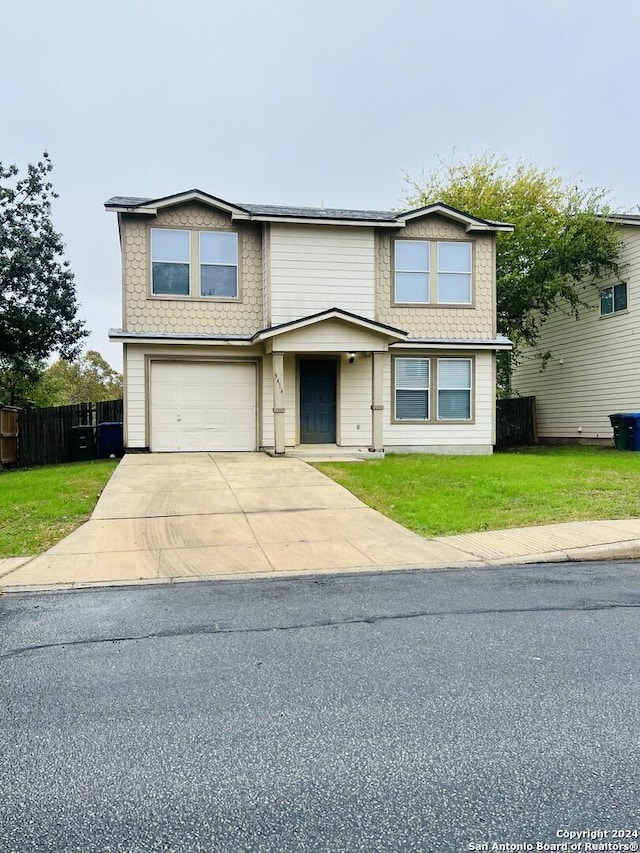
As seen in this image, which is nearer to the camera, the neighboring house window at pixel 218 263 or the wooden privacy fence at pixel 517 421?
the neighboring house window at pixel 218 263

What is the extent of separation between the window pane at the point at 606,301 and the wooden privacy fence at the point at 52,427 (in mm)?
15847

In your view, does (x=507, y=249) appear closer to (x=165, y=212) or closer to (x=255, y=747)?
(x=165, y=212)

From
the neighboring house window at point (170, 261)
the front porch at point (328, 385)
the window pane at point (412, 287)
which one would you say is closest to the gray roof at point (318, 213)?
the window pane at point (412, 287)

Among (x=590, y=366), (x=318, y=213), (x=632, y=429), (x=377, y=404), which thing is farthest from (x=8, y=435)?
(x=590, y=366)

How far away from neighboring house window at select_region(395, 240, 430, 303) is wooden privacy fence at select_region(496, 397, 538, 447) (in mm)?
8142

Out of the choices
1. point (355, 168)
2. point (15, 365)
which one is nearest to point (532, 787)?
point (15, 365)

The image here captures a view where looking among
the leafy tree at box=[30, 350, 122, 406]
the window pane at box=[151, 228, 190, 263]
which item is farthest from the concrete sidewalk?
the leafy tree at box=[30, 350, 122, 406]

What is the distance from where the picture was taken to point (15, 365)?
20.9m

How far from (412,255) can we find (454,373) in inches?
136

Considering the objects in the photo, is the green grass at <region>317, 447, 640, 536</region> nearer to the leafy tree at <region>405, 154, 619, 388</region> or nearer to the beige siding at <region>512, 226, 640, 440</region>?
the beige siding at <region>512, 226, 640, 440</region>

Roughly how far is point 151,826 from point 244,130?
88.9 feet

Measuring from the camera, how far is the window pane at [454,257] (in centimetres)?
1644

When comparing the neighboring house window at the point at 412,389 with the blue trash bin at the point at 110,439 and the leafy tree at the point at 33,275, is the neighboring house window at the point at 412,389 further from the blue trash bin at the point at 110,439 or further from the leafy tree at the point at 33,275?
the leafy tree at the point at 33,275

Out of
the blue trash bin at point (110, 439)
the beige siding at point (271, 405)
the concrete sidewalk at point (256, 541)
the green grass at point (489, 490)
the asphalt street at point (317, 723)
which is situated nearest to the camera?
the asphalt street at point (317, 723)
